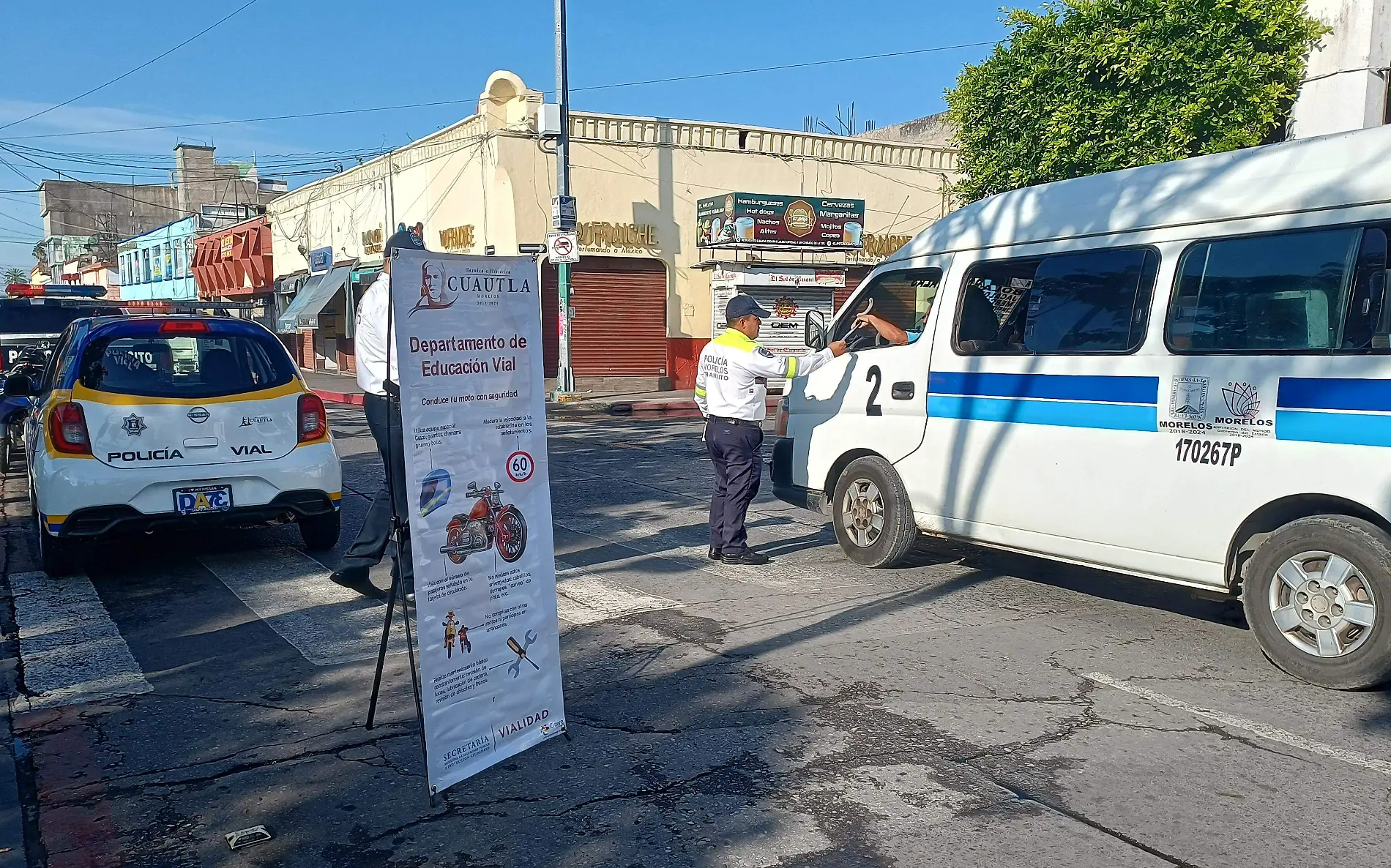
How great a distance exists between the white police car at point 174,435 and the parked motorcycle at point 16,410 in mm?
4384

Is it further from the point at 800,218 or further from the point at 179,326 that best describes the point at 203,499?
the point at 800,218

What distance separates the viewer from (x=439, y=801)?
3891 millimetres

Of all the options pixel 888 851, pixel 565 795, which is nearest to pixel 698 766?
pixel 565 795

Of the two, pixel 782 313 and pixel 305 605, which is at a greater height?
pixel 782 313

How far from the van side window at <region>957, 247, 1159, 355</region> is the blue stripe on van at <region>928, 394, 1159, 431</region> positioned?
30cm

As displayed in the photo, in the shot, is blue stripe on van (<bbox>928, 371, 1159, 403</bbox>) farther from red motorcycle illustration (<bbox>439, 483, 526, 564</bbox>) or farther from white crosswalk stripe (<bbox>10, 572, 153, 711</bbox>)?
white crosswalk stripe (<bbox>10, 572, 153, 711</bbox>)

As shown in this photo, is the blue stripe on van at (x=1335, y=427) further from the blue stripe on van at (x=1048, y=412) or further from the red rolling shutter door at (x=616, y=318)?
the red rolling shutter door at (x=616, y=318)

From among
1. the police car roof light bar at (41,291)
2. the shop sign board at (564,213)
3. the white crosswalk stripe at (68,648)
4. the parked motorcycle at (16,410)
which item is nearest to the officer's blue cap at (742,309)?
the white crosswalk stripe at (68,648)

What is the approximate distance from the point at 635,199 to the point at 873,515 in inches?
696

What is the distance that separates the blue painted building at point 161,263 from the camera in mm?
47531

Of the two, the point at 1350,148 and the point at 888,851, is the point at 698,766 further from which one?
the point at 1350,148

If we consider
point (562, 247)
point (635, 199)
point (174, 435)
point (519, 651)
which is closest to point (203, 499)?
point (174, 435)

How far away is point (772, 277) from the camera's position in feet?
80.8

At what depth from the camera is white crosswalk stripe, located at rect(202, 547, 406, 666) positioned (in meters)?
5.73
